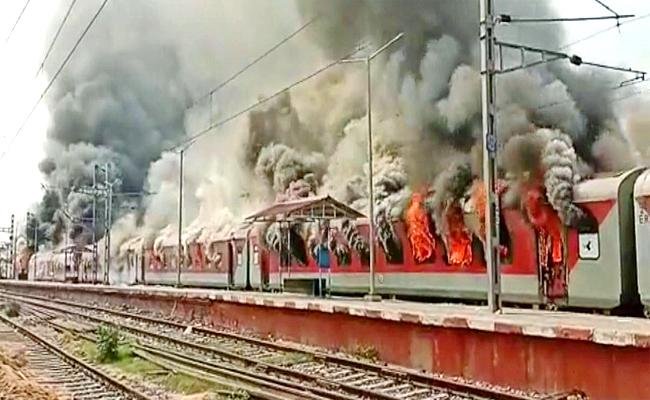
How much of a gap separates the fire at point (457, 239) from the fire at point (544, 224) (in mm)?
2280

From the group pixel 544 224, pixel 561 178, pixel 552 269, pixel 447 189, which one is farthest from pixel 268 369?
pixel 447 189

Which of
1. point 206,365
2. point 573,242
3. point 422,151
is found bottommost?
point 206,365

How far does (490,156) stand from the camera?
44.9ft

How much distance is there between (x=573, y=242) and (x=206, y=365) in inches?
302

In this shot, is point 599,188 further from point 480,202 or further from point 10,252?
point 10,252

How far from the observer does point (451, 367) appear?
12383 mm

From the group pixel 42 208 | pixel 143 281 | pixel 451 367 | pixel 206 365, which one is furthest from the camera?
pixel 42 208

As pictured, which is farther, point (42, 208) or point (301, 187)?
point (42, 208)

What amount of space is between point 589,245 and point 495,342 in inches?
214

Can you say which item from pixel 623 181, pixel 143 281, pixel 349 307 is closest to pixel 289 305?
pixel 349 307

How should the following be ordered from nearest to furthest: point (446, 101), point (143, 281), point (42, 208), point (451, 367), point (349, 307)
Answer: point (451, 367) → point (349, 307) → point (446, 101) → point (143, 281) → point (42, 208)

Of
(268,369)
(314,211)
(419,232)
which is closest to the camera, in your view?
(268,369)

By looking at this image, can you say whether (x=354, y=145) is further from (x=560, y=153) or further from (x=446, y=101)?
(x=560, y=153)

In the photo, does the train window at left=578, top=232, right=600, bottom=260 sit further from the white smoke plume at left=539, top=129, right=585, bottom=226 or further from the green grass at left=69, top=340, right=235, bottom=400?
the green grass at left=69, top=340, right=235, bottom=400
